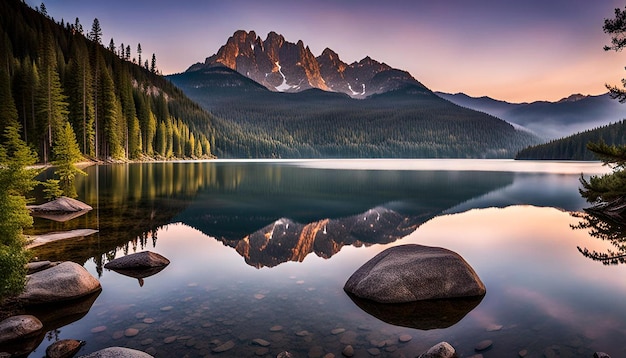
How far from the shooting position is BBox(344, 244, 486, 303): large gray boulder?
10.3 meters

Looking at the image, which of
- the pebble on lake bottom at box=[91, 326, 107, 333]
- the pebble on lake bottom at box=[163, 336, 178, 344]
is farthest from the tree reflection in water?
the pebble on lake bottom at box=[91, 326, 107, 333]

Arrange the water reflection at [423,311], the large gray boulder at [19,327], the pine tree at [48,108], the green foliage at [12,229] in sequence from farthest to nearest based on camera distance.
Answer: the pine tree at [48,108] < the water reflection at [423,311] < the green foliage at [12,229] < the large gray boulder at [19,327]

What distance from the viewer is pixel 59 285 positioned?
9.80m

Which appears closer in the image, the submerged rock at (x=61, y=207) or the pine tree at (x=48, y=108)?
the submerged rock at (x=61, y=207)

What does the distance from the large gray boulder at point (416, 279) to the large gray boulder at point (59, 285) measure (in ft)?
24.4

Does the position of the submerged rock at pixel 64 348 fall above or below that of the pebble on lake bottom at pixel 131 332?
above

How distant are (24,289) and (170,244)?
26.1ft

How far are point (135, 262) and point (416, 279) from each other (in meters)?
9.43

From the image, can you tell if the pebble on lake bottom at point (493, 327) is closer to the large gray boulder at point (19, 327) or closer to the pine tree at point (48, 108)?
the large gray boulder at point (19, 327)

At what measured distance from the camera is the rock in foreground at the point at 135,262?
41.8 feet

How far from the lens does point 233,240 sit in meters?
→ 18.4

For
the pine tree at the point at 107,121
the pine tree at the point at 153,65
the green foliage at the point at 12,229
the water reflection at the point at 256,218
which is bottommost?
the water reflection at the point at 256,218

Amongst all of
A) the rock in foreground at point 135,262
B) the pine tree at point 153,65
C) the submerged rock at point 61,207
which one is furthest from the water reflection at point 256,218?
the pine tree at point 153,65

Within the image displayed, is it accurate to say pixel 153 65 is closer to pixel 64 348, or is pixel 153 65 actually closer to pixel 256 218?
pixel 256 218
